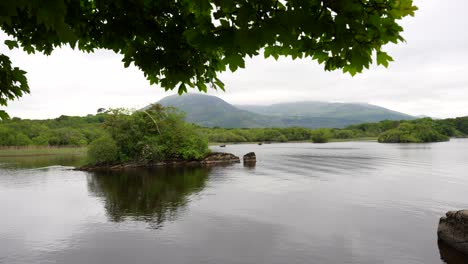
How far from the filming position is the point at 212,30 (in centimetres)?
411

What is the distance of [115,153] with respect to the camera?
223 feet

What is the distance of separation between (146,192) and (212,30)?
129 ft

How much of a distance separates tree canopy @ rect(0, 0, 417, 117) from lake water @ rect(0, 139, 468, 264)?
1646cm

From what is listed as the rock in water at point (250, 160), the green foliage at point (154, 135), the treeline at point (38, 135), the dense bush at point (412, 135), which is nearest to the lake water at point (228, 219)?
the green foliage at point (154, 135)

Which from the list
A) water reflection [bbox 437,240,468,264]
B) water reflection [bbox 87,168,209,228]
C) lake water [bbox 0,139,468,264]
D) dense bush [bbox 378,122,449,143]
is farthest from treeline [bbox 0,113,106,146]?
dense bush [bbox 378,122,449,143]

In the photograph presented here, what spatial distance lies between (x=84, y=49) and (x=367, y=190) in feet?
135

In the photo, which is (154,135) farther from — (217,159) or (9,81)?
(9,81)

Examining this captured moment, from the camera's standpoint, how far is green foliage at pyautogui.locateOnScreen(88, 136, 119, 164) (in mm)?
65250

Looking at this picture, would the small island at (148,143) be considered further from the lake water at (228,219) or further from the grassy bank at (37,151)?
the grassy bank at (37,151)

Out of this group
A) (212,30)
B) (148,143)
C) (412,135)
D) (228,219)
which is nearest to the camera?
(212,30)

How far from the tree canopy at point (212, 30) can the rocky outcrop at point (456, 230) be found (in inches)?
842

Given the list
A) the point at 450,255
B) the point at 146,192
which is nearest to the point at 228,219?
the point at 146,192

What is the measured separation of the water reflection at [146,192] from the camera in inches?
1193

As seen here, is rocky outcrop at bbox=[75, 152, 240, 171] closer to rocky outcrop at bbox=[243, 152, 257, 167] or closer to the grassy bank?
rocky outcrop at bbox=[243, 152, 257, 167]
